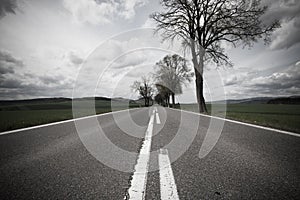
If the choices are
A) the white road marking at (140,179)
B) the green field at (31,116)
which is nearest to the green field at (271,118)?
the white road marking at (140,179)

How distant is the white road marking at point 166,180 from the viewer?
5.39 feet

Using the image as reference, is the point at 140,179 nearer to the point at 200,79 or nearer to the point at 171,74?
the point at 200,79

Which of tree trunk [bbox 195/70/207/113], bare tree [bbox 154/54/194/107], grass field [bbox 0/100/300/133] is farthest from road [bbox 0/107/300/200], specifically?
bare tree [bbox 154/54/194/107]

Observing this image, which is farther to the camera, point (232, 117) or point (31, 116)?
point (31, 116)

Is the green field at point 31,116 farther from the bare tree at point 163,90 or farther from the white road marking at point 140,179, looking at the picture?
the bare tree at point 163,90

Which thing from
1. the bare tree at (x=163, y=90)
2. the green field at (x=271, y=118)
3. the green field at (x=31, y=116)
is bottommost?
the green field at (x=271, y=118)

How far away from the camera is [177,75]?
32.9 m

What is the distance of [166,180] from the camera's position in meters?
1.97

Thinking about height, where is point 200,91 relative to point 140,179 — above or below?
above

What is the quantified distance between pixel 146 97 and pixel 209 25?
54.8 m

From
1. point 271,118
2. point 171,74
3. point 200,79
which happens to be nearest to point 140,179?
point 271,118

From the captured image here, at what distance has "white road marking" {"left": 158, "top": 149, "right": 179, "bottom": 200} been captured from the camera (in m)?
1.64

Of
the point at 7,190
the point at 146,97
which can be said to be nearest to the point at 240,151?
the point at 7,190

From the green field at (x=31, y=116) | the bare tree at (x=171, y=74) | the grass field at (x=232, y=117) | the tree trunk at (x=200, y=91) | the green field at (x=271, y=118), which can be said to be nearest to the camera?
the green field at (x=271, y=118)
